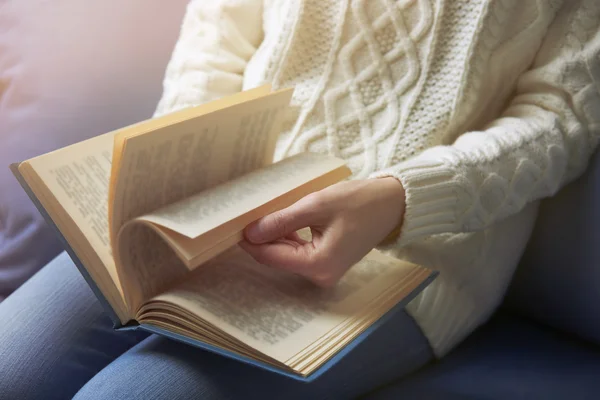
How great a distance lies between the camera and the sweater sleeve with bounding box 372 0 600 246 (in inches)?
25.1

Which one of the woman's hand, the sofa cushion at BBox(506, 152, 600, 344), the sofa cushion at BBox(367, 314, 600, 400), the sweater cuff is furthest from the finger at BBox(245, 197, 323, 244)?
the sofa cushion at BBox(506, 152, 600, 344)

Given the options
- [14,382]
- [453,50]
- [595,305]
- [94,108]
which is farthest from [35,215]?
[595,305]

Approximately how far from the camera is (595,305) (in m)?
0.74

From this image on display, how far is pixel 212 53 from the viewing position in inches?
35.0

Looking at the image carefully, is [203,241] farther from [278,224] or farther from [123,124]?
[123,124]

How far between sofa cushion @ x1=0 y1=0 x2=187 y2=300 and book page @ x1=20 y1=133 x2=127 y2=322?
0.31 m

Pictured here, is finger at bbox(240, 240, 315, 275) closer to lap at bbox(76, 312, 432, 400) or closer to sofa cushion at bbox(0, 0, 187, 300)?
lap at bbox(76, 312, 432, 400)

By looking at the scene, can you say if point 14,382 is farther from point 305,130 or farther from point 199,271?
point 305,130

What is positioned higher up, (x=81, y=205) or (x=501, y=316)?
(x=81, y=205)

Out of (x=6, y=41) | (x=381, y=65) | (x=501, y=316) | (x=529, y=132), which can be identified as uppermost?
(x=6, y=41)

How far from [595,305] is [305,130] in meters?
0.40

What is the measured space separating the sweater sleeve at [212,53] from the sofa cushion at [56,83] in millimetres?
112

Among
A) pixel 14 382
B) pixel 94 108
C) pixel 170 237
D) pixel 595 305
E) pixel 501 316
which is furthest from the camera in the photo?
pixel 94 108

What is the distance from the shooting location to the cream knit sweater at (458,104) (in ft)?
2.28
